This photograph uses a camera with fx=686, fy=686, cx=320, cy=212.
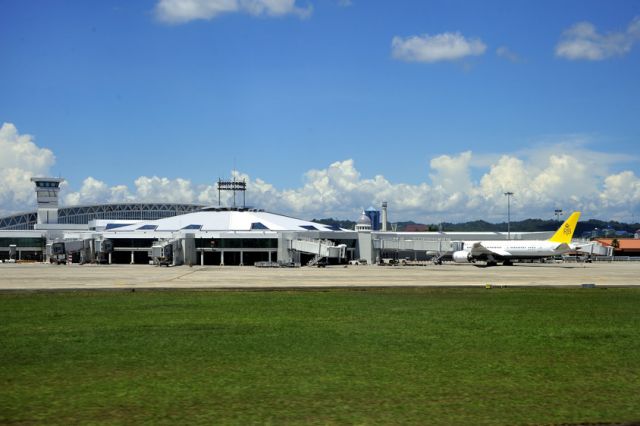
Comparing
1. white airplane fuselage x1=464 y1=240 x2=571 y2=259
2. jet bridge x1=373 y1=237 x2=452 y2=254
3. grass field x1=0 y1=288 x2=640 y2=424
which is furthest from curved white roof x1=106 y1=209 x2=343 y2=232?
grass field x1=0 y1=288 x2=640 y2=424

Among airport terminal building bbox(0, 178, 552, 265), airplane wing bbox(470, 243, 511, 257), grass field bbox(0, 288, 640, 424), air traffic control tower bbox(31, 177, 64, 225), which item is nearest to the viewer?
grass field bbox(0, 288, 640, 424)

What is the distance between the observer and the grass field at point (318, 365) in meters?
13.8

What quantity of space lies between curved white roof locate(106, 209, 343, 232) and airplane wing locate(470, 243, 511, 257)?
4334 cm

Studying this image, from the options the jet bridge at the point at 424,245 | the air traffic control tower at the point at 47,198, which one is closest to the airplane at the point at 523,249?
the jet bridge at the point at 424,245

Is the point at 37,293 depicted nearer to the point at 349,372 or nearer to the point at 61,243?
the point at 349,372

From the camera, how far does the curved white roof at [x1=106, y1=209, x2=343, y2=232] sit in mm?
136500

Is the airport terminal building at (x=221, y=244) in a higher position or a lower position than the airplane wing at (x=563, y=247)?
higher

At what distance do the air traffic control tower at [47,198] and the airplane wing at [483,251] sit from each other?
417 feet

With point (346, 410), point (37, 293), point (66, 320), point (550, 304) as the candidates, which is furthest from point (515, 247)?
point (346, 410)

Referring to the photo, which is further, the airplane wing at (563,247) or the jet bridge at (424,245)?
the jet bridge at (424,245)

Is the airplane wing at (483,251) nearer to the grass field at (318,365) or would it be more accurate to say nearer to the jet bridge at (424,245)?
the jet bridge at (424,245)

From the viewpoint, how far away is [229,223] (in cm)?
14088

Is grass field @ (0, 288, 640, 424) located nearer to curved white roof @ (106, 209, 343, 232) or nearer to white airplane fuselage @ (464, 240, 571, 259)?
white airplane fuselage @ (464, 240, 571, 259)

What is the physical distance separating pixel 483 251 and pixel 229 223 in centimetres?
5661
